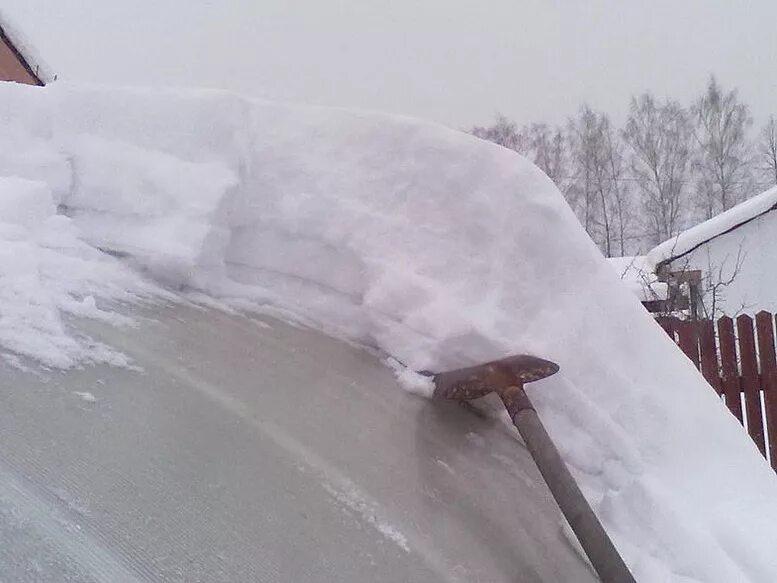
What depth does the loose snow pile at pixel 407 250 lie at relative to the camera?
68.6 inches

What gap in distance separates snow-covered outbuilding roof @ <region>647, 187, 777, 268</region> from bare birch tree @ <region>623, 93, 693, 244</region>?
1680 centimetres

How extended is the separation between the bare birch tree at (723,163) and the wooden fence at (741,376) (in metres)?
29.4

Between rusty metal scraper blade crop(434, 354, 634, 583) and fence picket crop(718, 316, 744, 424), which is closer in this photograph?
rusty metal scraper blade crop(434, 354, 634, 583)

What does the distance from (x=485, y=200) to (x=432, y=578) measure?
1044mm

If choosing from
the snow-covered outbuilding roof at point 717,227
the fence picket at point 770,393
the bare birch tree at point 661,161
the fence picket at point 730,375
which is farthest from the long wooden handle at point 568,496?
the bare birch tree at point 661,161

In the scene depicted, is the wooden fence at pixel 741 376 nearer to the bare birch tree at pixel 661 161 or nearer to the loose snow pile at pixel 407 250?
the loose snow pile at pixel 407 250

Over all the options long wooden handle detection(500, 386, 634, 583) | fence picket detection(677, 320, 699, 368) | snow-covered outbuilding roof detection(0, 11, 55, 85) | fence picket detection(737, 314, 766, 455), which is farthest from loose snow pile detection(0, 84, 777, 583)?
snow-covered outbuilding roof detection(0, 11, 55, 85)

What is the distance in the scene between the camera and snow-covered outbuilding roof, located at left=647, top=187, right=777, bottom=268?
Result: 49.0 ft

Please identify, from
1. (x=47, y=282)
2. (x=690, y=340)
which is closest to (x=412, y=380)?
(x=47, y=282)

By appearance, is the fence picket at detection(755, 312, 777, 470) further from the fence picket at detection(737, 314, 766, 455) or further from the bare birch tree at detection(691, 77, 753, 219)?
the bare birch tree at detection(691, 77, 753, 219)

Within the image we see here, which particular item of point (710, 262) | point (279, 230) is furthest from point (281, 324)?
point (710, 262)

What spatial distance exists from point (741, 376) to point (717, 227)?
11624 mm

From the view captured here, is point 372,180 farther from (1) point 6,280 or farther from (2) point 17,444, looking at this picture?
(2) point 17,444

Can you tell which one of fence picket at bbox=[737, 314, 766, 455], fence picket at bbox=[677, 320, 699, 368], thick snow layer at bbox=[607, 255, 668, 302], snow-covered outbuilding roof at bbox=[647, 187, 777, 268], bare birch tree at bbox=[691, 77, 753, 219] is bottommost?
fence picket at bbox=[737, 314, 766, 455]
